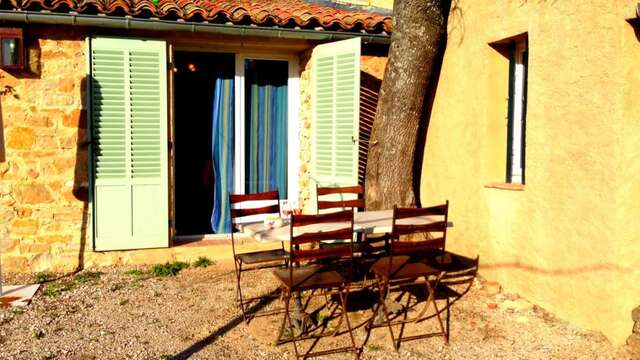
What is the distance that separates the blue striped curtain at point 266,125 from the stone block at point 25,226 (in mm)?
2456

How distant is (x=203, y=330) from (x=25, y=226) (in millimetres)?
2729

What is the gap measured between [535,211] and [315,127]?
290 centimetres

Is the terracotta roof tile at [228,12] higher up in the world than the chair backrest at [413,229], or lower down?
higher up

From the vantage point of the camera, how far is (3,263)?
6.46 metres

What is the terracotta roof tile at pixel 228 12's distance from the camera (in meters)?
6.24

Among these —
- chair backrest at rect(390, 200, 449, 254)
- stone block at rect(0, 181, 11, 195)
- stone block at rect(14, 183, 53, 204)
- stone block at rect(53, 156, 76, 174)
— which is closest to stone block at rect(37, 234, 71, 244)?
stone block at rect(14, 183, 53, 204)

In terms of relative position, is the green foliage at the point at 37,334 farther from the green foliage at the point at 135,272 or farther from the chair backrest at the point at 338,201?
the chair backrest at the point at 338,201

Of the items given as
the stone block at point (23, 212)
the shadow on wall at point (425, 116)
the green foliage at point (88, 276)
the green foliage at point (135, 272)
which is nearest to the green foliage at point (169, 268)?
the green foliage at point (135, 272)

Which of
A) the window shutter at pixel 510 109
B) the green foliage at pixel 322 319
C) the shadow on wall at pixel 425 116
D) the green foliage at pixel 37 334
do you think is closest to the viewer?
the green foliage at pixel 37 334

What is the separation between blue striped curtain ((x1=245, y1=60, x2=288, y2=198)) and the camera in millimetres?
7711

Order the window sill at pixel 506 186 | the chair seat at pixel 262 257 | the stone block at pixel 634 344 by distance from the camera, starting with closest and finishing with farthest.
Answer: the stone block at pixel 634 344
the chair seat at pixel 262 257
the window sill at pixel 506 186

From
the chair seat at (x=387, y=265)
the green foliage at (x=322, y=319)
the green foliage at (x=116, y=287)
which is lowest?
the green foliage at (x=322, y=319)

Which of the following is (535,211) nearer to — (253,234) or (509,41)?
(509,41)

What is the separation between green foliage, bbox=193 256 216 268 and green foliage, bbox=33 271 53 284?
1.47m
